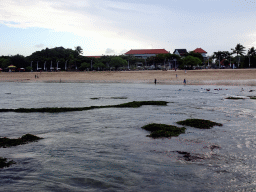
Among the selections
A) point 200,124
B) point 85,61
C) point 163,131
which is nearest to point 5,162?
point 163,131

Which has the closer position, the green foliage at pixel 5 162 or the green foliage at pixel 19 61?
the green foliage at pixel 5 162

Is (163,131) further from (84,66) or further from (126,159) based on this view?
(84,66)

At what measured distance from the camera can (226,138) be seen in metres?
13.4

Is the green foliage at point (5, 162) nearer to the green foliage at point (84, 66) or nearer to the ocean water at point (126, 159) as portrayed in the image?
the ocean water at point (126, 159)

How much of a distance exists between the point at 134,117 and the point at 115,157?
978 centimetres

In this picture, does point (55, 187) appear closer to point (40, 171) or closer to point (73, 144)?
point (40, 171)

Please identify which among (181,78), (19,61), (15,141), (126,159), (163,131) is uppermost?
(19,61)

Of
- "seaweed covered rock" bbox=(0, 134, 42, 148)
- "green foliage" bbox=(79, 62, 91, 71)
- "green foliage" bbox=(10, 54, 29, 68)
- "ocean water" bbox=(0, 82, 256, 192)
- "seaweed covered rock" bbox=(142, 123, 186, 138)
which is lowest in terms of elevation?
"ocean water" bbox=(0, 82, 256, 192)

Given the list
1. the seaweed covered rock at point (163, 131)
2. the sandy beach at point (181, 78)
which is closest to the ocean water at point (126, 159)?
the seaweed covered rock at point (163, 131)

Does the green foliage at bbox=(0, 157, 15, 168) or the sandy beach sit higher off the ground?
the sandy beach

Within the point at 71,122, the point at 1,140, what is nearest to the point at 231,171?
the point at 1,140

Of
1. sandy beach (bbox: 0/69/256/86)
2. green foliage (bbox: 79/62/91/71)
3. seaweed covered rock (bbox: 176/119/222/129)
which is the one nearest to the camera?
seaweed covered rock (bbox: 176/119/222/129)

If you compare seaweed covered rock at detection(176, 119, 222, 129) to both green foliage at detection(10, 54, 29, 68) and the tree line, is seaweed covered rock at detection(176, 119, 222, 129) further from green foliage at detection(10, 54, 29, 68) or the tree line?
green foliage at detection(10, 54, 29, 68)

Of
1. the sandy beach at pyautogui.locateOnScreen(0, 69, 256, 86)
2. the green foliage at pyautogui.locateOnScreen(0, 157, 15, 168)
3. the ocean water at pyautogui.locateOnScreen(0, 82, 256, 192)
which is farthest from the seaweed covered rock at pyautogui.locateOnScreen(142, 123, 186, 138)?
the sandy beach at pyautogui.locateOnScreen(0, 69, 256, 86)
